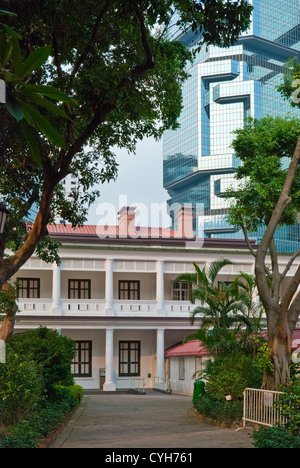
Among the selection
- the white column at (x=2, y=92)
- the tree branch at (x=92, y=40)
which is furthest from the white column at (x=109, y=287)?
the white column at (x=2, y=92)

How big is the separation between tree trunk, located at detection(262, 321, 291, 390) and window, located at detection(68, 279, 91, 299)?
2401 cm

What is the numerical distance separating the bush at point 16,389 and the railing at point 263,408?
4758 millimetres

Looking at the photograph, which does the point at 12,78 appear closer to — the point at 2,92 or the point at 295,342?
the point at 2,92

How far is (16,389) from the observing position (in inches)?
490

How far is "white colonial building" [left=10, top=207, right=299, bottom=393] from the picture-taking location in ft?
114

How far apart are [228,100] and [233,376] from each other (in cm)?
12596

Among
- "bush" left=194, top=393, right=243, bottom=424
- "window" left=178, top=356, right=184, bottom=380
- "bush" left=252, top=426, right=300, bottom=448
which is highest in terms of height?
"bush" left=252, top=426, right=300, bottom=448

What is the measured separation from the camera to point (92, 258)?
116 ft

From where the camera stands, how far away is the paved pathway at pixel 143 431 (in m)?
12.6

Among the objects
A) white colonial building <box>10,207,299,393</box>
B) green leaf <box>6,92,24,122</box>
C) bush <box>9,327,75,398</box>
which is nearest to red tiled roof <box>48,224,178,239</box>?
white colonial building <box>10,207,299,393</box>

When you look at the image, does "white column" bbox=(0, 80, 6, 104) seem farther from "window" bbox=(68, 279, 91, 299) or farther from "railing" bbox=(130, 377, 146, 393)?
"window" bbox=(68, 279, 91, 299)

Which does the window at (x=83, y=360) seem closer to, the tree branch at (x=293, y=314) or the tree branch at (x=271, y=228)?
the tree branch at (x=271, y=228)

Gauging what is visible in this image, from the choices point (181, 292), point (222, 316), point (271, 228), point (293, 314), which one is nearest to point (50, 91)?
point (271, 228)
